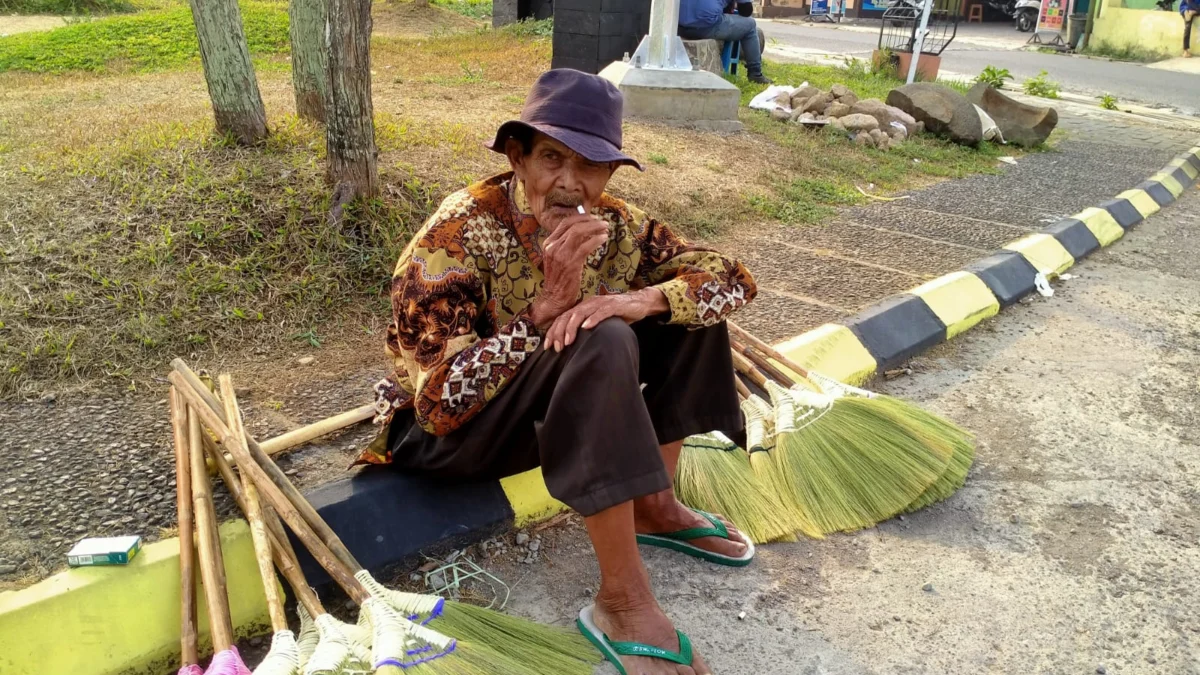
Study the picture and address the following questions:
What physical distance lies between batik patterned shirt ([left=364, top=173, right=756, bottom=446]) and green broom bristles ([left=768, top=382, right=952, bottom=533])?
62cm

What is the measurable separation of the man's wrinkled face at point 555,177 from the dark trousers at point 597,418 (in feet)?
1.08

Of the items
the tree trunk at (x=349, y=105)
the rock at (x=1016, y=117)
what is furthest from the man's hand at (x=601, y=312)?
the rock at (x=1016, y=117)

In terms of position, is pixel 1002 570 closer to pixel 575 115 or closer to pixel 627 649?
pixel 627 649

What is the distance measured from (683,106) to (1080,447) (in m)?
4.50

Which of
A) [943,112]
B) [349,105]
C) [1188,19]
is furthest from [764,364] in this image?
[1188,19]

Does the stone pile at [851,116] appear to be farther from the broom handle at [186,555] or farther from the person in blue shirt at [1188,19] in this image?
the person in blue shirt at [1188,19]

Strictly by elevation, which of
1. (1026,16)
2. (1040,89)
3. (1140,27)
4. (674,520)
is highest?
(1026,16)

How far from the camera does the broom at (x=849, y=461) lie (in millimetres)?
2531

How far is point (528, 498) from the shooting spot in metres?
2.47

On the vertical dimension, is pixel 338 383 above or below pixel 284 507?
below

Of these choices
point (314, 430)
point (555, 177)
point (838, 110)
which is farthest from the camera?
point (838, 110)

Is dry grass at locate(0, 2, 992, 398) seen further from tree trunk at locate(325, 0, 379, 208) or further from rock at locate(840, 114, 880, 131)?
rock at locate(840, 114, 880, 131)

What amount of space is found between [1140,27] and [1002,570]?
19006mm

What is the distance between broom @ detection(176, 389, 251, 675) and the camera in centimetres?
164
